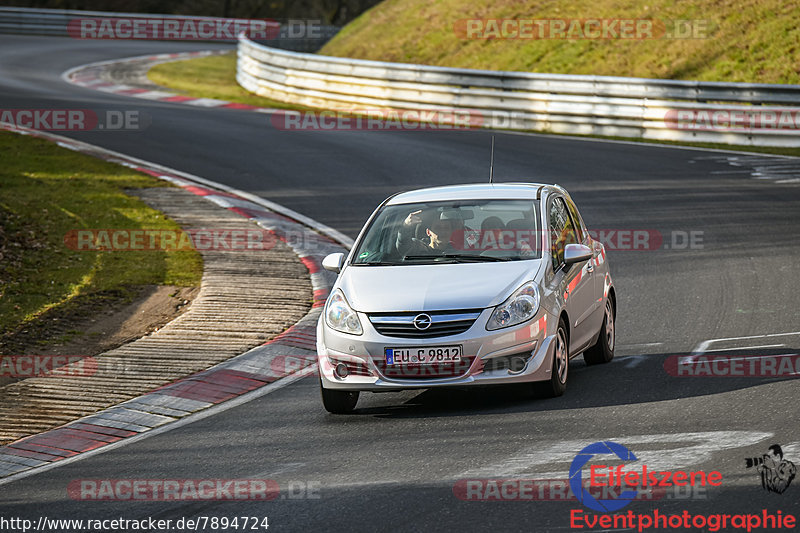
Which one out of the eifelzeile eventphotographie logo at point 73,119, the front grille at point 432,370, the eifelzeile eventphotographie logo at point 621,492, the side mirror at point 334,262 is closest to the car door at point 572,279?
the front grille at point 432,370

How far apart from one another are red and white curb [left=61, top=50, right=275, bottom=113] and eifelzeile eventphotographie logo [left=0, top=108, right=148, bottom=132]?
397 centimetres

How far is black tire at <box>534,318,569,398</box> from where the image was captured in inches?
340

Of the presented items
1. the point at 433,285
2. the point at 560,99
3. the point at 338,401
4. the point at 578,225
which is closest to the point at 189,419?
the point at 338,401

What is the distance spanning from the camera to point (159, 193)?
60.5ft

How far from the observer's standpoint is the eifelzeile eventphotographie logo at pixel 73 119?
25281 mm

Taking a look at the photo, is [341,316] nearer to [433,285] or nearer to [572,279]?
[433,285]

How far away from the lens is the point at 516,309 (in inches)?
335

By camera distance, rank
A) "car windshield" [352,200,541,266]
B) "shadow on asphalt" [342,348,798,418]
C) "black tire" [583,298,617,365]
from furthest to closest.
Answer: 1. "black tire" [583,298,617,365]
2. "car windshield" [352,200,541,266]
3. "shadow on asphalt" [342,348,798,418]

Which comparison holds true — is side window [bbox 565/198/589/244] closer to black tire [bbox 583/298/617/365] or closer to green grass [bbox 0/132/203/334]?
black tire [bbox 583/298/617/365]

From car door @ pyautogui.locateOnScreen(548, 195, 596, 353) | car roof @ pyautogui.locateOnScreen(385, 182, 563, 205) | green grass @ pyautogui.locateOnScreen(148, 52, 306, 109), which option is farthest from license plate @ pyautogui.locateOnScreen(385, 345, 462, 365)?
green grass @ pyautogui.locateOnScreen(148, 52, 306, 109)

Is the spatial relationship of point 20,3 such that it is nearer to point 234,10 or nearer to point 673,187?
point 234,10

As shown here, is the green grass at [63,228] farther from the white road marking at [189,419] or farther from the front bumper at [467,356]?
the front bumper at [467,356]

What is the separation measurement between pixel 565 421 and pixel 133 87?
28.3m

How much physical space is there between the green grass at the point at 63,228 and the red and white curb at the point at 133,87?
8.93m
